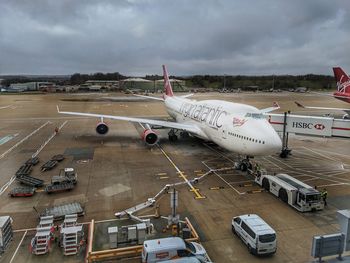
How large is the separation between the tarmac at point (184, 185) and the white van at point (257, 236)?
38 centimetres

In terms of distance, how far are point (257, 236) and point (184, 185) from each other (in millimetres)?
10015

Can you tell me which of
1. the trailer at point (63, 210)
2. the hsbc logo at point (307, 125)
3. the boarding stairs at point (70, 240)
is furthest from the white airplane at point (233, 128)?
the boarding stairs at point (70, 240)

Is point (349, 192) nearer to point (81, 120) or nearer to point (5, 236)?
point (5, 236)

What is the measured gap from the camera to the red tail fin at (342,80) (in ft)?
168

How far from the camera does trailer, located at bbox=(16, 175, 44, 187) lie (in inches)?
949

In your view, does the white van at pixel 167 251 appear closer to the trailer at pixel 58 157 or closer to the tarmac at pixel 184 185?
the tarmac at pixel 184 185

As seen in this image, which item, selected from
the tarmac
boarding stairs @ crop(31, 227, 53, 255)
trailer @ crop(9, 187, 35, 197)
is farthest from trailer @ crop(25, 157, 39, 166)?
boarding stairs @ crop(31, 227, 53, 255)

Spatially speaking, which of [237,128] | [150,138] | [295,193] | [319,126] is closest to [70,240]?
[295,193]

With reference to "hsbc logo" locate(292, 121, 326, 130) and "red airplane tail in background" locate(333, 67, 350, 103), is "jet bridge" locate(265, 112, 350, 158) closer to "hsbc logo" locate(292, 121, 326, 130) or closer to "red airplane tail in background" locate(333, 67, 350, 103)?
"hsbc logo" locate(292, 121, 326, 130)

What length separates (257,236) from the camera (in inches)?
583

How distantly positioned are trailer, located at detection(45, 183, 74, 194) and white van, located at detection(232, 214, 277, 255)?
13.0 m

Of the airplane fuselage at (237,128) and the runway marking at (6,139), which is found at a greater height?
the airplane fuselage at (237,128)

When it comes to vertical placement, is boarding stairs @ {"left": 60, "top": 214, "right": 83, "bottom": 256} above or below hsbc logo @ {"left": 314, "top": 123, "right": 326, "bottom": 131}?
below

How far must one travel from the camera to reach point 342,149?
122ft
